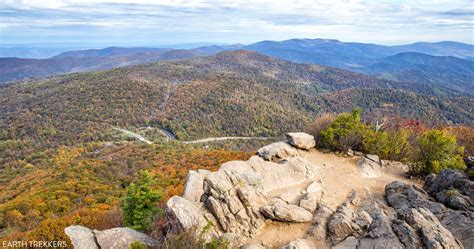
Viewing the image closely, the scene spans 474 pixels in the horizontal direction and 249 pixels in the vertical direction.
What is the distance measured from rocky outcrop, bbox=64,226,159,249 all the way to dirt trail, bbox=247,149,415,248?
550 centimetres

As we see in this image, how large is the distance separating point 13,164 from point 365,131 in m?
75.1

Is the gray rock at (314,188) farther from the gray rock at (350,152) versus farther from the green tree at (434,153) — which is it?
the green tree at (434,153)

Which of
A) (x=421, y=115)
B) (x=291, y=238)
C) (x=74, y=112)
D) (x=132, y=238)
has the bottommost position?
(x=421, y=115)

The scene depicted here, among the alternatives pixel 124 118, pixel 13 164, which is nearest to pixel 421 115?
pixel 124 118

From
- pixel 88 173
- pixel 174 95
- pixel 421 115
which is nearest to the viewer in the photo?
pixel 88 173

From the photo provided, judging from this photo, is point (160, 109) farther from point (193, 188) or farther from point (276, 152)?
point (193, 188)

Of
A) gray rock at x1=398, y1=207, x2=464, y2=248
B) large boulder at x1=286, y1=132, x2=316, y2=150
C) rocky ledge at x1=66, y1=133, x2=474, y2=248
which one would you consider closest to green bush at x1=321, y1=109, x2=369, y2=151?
large boulder at x1=286, y1=132, x2=316, y2=150

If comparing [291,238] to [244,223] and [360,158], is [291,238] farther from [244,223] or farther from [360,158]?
[360,158]

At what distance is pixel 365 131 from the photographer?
2756 centimetres

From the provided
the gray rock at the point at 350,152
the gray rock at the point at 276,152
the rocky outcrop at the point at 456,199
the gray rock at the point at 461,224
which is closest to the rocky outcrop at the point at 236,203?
the gray rock at the point at 276,152

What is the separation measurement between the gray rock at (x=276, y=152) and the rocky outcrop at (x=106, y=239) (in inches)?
529

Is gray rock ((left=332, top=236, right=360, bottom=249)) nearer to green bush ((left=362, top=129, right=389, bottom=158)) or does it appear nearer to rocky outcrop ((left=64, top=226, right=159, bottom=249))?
rocky outcrop ((left=64, top=226, right=159, bottom=249))

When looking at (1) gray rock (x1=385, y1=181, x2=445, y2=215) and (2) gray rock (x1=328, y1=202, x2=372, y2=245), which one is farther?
(1) gray rock (x1=385, y1=181, x2=445, y2=215)

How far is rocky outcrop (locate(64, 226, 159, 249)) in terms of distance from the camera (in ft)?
38.2
